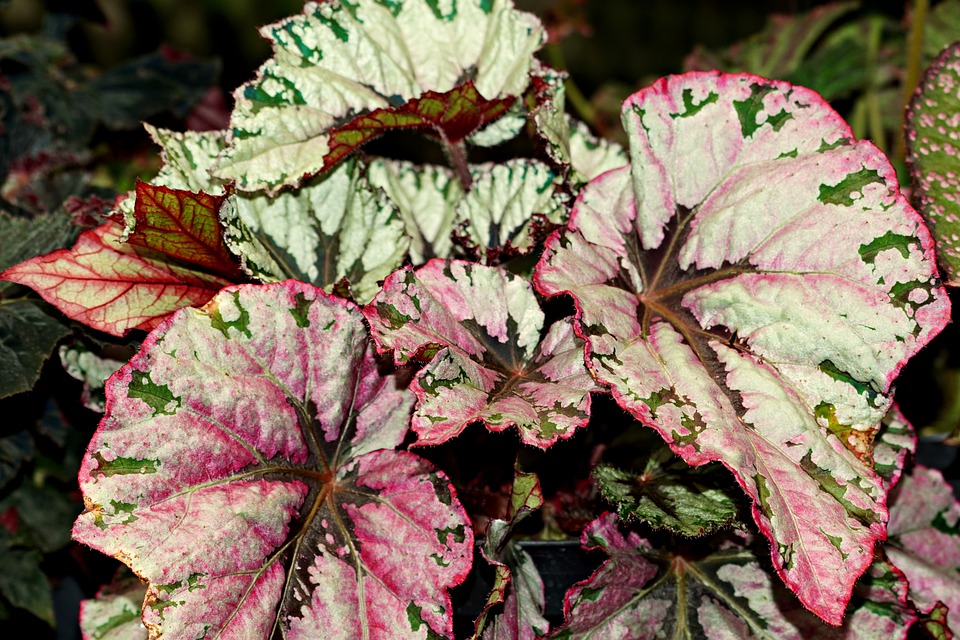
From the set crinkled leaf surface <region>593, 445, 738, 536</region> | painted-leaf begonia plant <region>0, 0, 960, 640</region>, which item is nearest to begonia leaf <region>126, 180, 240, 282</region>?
painted-leaf begonia plant <region>0, 0, 960, 640</region>

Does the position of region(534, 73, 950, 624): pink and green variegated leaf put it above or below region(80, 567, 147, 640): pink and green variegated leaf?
above

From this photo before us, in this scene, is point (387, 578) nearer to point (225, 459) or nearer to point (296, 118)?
point (225, 459)

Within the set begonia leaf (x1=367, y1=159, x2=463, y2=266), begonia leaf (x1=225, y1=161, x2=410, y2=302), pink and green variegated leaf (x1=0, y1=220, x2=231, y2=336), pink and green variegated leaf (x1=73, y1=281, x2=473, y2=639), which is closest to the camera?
pink and green variegated leaf (x1=73, y1=281, x2=473, y2=639)

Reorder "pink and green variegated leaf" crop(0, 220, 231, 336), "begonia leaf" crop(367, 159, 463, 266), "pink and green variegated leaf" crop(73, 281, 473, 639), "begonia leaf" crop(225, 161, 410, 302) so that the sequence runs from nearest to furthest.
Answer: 1. "pink and green variegated leaf" crop(73, 281, 473, 639)
2. "pink and green variegated leaf" crop(0, 220, 231, 336)
3. "begonia leaf" crop(225, 161, 410, 302)
4. "begonia leaf" crop(367, 159, 463, 266)

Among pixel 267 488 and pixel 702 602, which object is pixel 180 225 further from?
pixel 702 602

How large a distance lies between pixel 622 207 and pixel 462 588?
0.36 meters

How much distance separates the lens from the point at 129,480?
59 cm

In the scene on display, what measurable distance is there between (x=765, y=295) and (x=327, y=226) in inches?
16.1

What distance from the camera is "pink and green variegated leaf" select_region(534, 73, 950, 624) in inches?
23.5

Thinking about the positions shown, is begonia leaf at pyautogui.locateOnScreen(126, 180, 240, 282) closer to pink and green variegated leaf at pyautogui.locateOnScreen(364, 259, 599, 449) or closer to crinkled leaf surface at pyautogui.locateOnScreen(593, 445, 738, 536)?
pink and green variegated leaf at pyautogui.locateOnScreen(364, 259, 599, 449)

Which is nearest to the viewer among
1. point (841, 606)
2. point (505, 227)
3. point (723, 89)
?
point (841, 606)

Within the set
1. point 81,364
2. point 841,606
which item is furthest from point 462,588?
point 81,364

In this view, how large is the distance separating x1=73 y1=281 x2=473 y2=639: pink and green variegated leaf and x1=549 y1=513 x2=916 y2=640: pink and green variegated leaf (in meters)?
0.13

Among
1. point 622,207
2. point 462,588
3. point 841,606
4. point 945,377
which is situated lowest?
point 945,377
